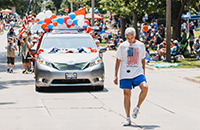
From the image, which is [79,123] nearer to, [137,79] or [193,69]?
[137,79]

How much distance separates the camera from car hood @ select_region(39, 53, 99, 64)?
36.6 feet

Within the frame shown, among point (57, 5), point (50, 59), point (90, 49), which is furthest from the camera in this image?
point (57, 5)

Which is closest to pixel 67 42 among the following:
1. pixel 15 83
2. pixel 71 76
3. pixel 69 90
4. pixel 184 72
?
pixel 69 90

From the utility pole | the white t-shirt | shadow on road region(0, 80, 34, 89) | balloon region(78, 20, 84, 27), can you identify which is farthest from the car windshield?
the utility pole

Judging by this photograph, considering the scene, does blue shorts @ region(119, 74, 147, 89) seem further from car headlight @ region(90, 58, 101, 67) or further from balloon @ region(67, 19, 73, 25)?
balloon @ region(67, 19, 73, 25)

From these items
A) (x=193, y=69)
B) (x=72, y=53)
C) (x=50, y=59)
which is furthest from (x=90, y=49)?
(x=193, y=69)

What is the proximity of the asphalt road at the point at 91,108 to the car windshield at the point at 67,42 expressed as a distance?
4.42 feet

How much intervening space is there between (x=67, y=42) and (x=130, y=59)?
527 cm

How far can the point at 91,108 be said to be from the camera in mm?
8977

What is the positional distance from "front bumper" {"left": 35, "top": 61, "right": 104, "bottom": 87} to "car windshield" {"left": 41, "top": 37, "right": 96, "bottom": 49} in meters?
1.01

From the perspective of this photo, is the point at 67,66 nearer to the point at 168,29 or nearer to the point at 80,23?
the point at 80,23

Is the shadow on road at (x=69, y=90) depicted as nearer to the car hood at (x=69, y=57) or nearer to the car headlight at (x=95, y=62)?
the car headlight at (x=95, y=62)

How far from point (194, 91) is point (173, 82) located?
2.24 meters

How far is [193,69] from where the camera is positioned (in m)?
18.5
